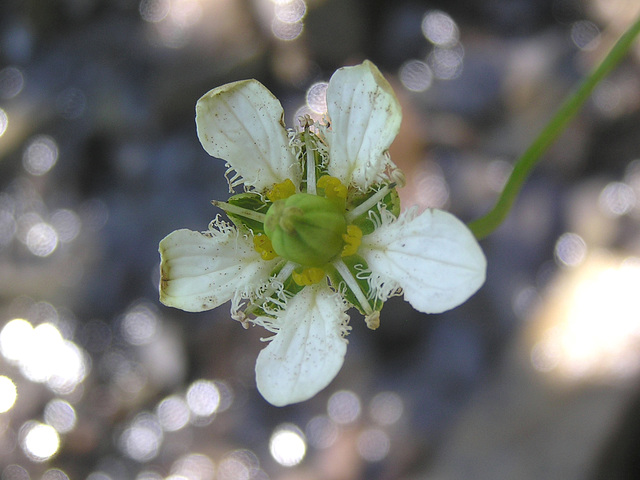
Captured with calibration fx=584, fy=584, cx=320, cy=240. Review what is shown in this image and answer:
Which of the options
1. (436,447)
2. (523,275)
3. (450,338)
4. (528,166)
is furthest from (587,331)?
(528,166)

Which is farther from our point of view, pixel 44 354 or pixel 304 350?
pixel 44 354

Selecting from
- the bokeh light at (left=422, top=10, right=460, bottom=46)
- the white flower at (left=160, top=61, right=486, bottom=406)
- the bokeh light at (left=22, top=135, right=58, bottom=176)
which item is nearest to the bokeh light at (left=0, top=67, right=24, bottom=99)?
the bokeh light at (left=22, top=135, right=58, bottom=176)

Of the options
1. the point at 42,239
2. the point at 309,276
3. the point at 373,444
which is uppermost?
the point at 309,276

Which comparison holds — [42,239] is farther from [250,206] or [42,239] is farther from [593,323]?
[593,323]

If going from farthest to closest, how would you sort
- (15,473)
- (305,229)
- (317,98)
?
(317,98)
(15,473)
(305,229)

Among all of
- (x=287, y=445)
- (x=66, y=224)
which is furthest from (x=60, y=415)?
(x=287, y=445)

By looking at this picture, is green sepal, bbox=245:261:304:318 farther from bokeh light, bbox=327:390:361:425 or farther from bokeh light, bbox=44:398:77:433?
bokeh light, bbox=44:398:77:433
